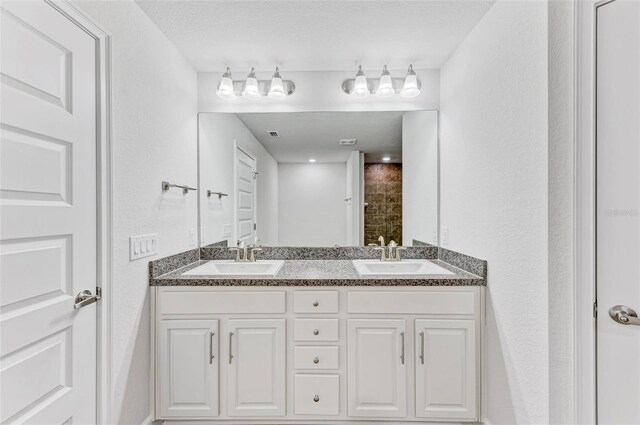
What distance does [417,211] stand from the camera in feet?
7.14

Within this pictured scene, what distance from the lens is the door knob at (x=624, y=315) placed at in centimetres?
102

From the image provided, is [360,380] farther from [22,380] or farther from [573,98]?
[573,98]

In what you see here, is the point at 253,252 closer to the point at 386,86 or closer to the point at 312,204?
the point at 312,204

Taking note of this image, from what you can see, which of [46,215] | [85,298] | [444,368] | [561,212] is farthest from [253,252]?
[561,212]

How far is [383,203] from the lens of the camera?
7.25ft

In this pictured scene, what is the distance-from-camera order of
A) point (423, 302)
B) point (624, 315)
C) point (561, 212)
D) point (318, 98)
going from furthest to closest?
point (318, 98) → point (423, 302) → point (561, 212) → point (624, 315)

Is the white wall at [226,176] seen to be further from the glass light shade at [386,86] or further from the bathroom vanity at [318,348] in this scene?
the glass light shade at [386,86]

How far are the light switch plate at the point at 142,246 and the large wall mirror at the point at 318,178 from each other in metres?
0.53

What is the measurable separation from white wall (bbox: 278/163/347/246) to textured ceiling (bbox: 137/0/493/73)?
690 millimetres

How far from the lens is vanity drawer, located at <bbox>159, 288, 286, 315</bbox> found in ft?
5.37

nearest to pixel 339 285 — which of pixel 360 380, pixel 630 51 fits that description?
pixel 360 380

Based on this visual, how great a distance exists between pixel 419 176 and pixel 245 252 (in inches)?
51.6

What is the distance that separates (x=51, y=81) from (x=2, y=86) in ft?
0.58

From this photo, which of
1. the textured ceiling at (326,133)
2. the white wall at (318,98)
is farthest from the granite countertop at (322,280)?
the white wall at (318,98)
